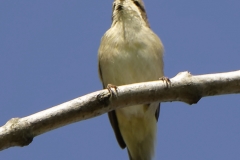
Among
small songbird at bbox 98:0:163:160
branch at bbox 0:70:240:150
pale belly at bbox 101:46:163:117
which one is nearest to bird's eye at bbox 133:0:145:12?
small songbird at bbox 98:0:163:160

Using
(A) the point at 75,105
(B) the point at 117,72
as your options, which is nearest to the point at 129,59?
(B) the point at 117,72

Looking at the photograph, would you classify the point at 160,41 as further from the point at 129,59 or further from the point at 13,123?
the point at 13,123

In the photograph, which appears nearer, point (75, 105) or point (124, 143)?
point (75, 105)

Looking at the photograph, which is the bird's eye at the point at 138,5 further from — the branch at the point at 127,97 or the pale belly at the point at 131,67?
the branch at the point at 127,97

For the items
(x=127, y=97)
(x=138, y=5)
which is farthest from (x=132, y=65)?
(x=127, y=97)

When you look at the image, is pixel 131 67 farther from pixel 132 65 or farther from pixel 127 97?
pixel 127 97

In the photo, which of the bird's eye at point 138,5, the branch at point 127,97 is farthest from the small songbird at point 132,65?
the branch at point 127,97
